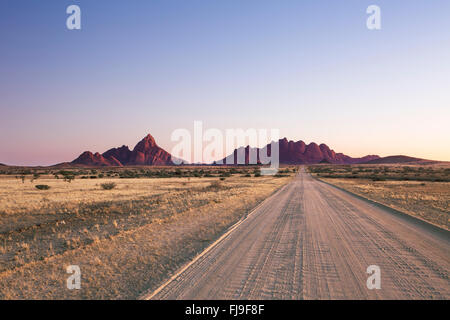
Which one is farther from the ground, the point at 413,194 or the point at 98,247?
the point at 98,247

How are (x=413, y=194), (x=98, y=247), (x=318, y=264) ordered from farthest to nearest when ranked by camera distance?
1. (x=413, y=194)
2. (x=98, y=247)
3. (x=318, y=264)

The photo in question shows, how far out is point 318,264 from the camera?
21.4 ft

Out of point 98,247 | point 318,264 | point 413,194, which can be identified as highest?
point 318,264

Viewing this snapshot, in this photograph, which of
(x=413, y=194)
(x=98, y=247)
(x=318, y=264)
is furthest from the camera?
(x=413, y=194)

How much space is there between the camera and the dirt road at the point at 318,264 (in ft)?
16.6

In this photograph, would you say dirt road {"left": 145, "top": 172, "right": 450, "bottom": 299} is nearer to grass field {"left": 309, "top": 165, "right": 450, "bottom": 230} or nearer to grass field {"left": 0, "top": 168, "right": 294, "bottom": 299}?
grass field {"left": 0, "top": 168, "right": 294, "bottom": 299}

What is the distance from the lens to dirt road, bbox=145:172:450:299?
16.6ft

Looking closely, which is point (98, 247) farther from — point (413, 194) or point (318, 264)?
point (413, 194)

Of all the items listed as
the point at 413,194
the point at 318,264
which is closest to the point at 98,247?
the point at 318,264

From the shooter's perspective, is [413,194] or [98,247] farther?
[413,194]

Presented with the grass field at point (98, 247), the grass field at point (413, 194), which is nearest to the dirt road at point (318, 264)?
the grass field at point (98, 247)
